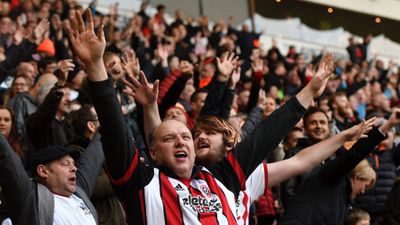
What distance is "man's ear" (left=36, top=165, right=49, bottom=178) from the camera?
4.86 metres

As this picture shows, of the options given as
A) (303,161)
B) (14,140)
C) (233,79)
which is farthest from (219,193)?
(233,79)

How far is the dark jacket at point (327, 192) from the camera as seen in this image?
531 cm

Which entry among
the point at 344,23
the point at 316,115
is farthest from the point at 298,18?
the point at 316,115

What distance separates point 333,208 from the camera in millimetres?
5457

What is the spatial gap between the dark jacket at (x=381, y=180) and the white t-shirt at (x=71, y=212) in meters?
2.94

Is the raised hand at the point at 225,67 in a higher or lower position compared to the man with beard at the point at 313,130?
Answer: higher

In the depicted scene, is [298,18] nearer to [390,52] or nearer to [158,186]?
[390,52]

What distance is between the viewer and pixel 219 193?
155 inches

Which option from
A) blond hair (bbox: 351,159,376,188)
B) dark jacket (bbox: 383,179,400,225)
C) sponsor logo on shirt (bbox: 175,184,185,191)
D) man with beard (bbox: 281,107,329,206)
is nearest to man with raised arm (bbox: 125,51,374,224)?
sponsor logo on shirt (bbox: 175,184,185,191)

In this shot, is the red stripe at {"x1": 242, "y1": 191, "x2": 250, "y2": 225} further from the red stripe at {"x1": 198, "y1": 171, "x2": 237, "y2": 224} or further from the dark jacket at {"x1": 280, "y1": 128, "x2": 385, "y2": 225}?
the dark jacket at {"x1": 280, "y1": 128, "x2": 385, "y2": 225}

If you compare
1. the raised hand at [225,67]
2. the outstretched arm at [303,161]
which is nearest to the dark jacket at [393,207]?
the raised hand at [225,67]

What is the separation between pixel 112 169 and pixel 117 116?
9.8 inches

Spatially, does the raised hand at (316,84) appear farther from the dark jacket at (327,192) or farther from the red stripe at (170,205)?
the red stripe at (170,205)

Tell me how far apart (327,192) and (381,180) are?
6.21 feet
